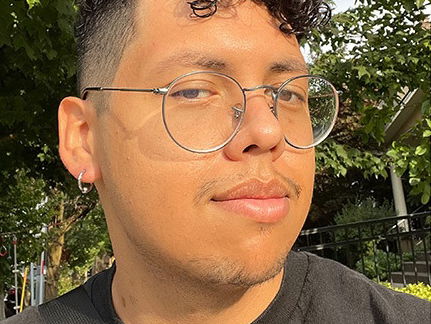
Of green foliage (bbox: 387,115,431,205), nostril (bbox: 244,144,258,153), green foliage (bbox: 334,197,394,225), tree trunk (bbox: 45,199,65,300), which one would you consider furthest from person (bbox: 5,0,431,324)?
tree trunk (bbox: 45,199,65,300)

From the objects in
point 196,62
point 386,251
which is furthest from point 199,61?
point 386,251

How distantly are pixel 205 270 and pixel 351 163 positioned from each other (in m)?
5.81

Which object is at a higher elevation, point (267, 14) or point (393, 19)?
point (267, 14)

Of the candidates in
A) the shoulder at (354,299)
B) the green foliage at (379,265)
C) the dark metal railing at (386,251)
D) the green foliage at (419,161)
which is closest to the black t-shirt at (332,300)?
the shoulder at (354,299)

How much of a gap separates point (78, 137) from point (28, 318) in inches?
19.1

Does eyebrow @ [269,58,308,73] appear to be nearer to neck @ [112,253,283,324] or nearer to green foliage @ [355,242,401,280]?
neck @ [112,253,283,324]

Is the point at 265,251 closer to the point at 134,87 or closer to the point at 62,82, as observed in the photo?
the point at 134,87

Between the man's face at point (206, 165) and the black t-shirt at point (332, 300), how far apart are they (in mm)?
155

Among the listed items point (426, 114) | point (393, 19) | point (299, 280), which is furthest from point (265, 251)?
point (393, 19)

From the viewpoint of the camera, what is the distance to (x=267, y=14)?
131cm

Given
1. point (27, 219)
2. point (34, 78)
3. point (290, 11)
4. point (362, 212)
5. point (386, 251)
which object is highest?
point (290, 11)

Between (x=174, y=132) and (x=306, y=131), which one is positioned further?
(x=306, y=131)

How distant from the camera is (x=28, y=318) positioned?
149 cm

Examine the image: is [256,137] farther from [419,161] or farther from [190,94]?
[419,161]
